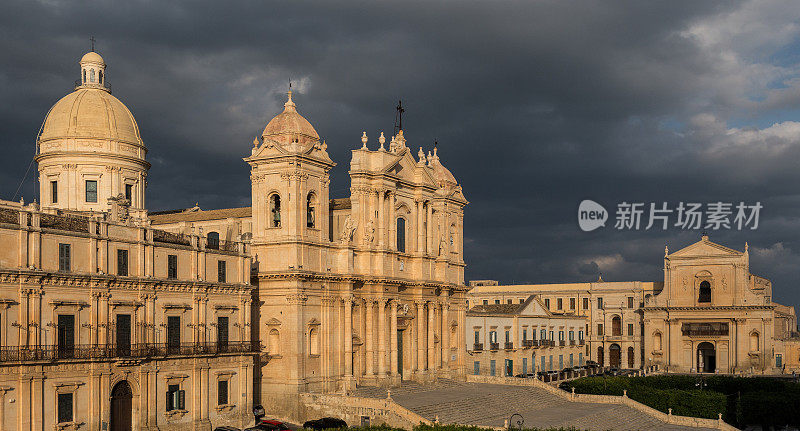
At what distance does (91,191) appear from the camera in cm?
5981

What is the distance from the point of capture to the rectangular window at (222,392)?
48.7 m

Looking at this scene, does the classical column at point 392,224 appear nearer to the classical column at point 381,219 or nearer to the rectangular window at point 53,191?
the classical column at point 381,219

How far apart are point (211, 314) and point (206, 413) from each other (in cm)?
546

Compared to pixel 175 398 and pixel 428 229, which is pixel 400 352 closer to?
pixel 428 229

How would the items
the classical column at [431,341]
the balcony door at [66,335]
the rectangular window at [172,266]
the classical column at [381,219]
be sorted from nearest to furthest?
the balcony door at [66,335] → the rectangular window at [172,266] → the classical column at [381,219] → the classical column at [431,341]

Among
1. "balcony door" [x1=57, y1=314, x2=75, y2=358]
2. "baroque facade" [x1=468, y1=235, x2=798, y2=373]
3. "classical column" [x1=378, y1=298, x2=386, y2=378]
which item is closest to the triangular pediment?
"baroque facade" [x1=468, y1=235, x2=798, y2=373]

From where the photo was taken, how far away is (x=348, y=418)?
51.2 metres

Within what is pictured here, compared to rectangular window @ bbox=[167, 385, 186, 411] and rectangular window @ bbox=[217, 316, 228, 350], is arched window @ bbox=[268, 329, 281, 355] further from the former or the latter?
rectangular window @ bbox=[167, 385, 186, 411]

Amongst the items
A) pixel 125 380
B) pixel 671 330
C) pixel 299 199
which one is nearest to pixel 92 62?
pixel 299 199

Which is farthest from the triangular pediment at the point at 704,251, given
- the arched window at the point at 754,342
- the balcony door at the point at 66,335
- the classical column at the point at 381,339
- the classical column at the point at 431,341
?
the balcony door at the point at 66,335

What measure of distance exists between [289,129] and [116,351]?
63.5 ft

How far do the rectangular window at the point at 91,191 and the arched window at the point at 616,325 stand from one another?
69766 mm

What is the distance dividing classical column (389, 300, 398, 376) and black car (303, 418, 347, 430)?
39.9 feet

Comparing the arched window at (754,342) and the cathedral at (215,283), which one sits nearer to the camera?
the cathedral at (215,283)
